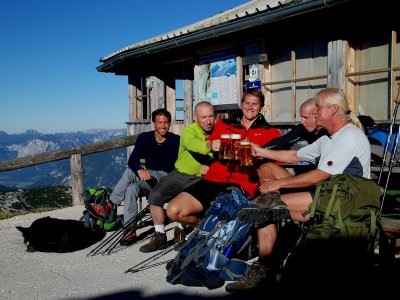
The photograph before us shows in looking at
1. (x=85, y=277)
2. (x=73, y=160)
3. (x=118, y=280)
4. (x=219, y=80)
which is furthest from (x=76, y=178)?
(x=118, y=280)

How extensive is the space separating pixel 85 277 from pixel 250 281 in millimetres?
1669

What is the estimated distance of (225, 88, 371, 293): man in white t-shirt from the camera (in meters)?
3.74

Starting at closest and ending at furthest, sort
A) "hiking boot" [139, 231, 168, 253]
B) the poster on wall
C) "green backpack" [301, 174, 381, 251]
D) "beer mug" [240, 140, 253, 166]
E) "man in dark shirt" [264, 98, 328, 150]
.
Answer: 1. "green backpack" [301, 174, 381, 251]
2. "beer mug" [240, 140, 253, 166]
3. "man in dark shirt" [264, 98, 328, 150]
4. "hiking boot" [139, 231, 168, 253]
5. the poster on wall

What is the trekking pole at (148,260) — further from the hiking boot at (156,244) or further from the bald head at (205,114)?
the bald head at (205,114)

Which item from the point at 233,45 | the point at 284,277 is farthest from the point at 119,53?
the point at 284,277

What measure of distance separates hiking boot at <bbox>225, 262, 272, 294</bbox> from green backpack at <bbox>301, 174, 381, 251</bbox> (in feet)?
1.63

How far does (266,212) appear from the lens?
3.74m

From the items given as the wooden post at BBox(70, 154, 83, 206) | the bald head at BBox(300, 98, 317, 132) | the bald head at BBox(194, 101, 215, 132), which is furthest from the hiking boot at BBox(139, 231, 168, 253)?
the wooden post at BBox(70, 154, 83, 206)

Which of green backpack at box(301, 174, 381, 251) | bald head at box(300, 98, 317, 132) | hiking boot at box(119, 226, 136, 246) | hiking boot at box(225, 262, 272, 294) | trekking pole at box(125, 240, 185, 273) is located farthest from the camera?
hiking boot at box(119, 226, 136, 246)

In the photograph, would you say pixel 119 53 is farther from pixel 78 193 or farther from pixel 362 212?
pixel 362 212

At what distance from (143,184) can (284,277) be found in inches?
111

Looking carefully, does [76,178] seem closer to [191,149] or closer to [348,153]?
[191,149]

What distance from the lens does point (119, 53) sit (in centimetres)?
1161

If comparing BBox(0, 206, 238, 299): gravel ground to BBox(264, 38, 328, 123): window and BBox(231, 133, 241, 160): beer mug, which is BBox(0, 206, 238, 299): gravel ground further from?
BBox(264, 38, 328, 123): window
